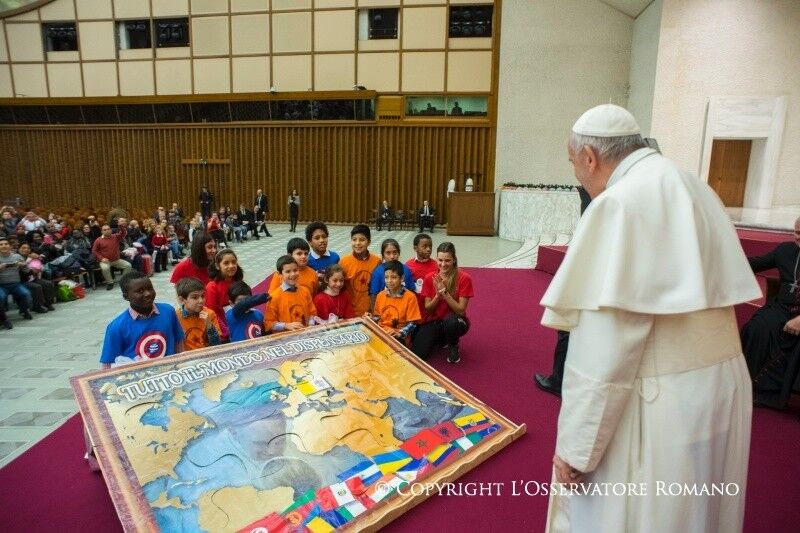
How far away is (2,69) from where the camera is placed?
17.2 meters

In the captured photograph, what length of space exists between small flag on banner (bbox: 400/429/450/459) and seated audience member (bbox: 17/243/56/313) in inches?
237

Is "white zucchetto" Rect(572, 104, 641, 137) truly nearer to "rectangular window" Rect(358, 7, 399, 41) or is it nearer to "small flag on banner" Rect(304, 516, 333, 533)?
"small flag on banner" Rect(304, 516, 333, 533)

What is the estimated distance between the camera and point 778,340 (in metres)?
3.34

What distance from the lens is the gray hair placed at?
1342 mm

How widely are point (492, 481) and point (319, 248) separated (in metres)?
2.89

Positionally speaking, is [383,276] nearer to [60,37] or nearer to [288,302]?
[288,302]

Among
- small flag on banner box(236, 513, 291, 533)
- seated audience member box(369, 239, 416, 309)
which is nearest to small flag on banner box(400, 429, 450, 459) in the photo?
small flag on banner box(236, 513, 291, 533)

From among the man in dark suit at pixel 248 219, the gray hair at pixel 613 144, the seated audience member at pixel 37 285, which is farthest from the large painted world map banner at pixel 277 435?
the man in dark suit at pixel 248 219

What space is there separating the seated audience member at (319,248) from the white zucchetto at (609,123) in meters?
3.48

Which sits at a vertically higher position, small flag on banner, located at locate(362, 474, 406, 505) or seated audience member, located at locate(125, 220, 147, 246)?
seated audience member, located at locate(125, 220, 147, 246)

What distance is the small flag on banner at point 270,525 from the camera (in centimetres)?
193

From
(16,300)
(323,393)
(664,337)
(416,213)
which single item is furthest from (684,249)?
(416,213)

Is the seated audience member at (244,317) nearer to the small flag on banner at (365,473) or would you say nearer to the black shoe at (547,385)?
the small flag on banner at (365,473)

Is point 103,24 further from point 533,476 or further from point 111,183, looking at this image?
point 533,476
